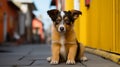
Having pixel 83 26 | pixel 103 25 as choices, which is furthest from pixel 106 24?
pixel 83 26

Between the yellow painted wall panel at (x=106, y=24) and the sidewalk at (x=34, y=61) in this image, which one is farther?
the yellow painted wall panel at (x=106, y=24)

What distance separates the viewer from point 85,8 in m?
9.80

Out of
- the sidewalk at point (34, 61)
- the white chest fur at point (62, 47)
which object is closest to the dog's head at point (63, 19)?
the white chest fur at point (62, 47)

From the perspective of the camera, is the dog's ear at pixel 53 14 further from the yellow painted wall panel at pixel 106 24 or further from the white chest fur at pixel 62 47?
the yellow painted wall panel at pixel 106 24

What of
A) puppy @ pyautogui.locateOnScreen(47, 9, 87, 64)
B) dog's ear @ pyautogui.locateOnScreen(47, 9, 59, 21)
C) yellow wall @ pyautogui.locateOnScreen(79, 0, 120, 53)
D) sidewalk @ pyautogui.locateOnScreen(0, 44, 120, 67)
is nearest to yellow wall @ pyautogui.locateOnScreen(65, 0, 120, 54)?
yellow wall @ pyautogui.locateOnScreen(79, 0, 120, 53)

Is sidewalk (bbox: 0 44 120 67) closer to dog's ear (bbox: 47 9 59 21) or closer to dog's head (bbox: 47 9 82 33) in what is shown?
dog's head (bbox: 47 9 82 33)

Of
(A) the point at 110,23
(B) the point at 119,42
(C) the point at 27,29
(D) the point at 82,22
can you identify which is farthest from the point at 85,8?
(C) the point at 27,29

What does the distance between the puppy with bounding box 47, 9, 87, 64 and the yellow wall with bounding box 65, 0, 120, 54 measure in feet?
2.81

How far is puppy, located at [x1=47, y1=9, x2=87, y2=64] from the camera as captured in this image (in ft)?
16.8

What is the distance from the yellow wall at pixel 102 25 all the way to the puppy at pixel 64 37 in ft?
2.81

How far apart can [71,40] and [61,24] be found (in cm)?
43

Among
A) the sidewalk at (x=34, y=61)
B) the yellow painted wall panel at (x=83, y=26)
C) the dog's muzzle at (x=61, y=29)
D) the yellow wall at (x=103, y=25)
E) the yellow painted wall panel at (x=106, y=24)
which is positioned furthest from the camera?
Answer: the yellow painted wall panel at (x=83, y=26)

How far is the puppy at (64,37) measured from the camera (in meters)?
5.11

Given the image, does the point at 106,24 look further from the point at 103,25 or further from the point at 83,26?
the point at 83,26
